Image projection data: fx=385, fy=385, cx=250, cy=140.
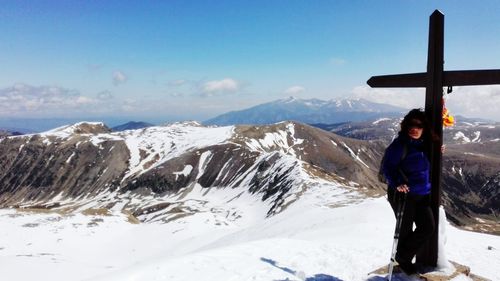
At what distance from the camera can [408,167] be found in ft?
30.4

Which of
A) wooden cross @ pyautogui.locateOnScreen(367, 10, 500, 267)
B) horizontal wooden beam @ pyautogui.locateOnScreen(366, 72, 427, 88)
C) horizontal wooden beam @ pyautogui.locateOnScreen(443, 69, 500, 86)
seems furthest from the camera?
horizontal wooden beam @ pyautogui.locateOnScreen(366, 72, 427, 88)

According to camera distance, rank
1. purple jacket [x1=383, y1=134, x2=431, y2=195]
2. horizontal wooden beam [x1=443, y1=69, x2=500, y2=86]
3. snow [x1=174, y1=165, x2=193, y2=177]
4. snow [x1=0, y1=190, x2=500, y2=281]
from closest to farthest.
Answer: purple jacket [x1=383, y1=134, x2=431, y2=195], horizontal wooden beam [x1=443, y1=69, x2=500, y2=86], snow [x1=0, y1=190, x2=500, y2=281], snow [x1=174, y1=165, x2=193, y2=177]

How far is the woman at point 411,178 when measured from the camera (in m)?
9.18

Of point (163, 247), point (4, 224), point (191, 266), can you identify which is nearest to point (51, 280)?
point (163, 247)

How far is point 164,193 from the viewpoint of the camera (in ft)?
575

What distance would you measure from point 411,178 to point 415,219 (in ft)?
3.68

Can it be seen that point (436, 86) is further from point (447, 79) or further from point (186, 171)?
point (186, 171)

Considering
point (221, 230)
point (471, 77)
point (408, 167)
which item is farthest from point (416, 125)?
point (221, 230)

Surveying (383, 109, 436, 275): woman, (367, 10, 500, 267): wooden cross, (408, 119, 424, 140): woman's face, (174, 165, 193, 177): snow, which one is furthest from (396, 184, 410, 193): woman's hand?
(174, 165, 193, 177): snow

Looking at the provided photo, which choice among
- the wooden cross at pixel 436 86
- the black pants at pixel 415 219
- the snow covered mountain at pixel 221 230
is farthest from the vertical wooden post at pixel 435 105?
the snow covered mountain at pixel 221 230

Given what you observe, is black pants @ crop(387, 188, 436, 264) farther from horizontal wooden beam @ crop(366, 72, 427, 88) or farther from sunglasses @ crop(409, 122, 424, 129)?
horizontal wooden beam @ crop(366, 72, 427, 88)

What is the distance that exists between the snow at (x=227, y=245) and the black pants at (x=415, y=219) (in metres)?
1.99

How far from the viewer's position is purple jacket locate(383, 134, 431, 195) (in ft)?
30.0

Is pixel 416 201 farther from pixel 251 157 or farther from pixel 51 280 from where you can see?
pixel 251 157
